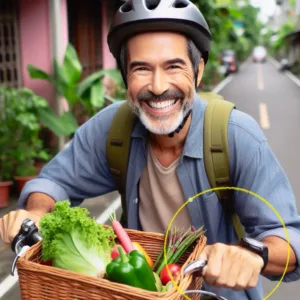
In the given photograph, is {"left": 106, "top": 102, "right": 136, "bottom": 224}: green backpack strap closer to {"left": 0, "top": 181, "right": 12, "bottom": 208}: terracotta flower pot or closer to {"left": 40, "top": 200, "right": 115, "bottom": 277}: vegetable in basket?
{"left": 40, "top": 200, "right": 115, "bottom": 277}: vegetable in basket

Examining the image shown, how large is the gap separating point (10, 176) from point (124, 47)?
5.52 metres

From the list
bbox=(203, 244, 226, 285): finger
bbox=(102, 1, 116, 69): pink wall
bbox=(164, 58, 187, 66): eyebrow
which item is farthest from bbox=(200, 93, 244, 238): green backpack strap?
bbox=(102, 1, 116, 69): pink wall

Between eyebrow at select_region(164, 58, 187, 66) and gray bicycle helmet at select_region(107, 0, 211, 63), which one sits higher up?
gray bicycle helmet at select_region(107, 0, 211, 63)

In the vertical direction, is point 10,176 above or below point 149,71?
below

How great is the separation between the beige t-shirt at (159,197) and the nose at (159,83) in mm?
344

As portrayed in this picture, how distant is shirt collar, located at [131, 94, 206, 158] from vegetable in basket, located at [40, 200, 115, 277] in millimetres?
605

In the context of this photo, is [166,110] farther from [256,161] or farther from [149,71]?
[256,161]

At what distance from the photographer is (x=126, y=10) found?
2.09 meters

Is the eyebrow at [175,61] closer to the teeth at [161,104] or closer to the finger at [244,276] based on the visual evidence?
the teeth at [161,104]

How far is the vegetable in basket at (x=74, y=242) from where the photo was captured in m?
1.48

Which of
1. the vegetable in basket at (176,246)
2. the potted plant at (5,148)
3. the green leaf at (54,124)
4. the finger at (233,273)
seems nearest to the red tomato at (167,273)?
the vegetable in basket at (176,246)

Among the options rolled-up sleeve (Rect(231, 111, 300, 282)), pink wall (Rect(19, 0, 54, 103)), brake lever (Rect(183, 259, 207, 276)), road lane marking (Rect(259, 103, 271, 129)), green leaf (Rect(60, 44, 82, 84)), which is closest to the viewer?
brake lever (Rect(183, 259, 207, 276))

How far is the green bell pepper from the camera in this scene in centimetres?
139

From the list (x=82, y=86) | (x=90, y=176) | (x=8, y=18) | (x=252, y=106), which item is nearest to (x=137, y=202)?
(x=90, y=176)
